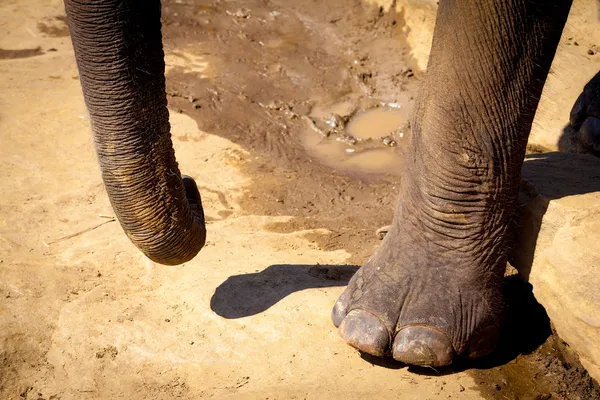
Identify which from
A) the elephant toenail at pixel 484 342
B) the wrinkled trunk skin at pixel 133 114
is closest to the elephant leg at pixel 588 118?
the elephant toenail at pixel 484 342

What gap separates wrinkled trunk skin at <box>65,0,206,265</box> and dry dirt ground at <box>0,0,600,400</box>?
66 cm

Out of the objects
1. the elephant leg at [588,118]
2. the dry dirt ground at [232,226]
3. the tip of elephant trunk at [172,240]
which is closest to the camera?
the tip of elephant trunk at [172,240]

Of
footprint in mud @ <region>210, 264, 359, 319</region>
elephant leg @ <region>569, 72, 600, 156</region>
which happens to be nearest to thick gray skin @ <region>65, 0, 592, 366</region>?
footprint in mud @ <region>210, 264, 359, 319</region>

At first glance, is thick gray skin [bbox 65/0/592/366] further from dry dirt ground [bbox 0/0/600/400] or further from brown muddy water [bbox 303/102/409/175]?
brown muddy water [bbox 303/102/409/175]

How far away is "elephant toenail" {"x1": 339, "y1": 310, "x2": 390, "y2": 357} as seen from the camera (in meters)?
2.75

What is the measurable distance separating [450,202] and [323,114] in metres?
2.90

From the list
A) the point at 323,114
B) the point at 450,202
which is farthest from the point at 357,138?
the point at 450,202

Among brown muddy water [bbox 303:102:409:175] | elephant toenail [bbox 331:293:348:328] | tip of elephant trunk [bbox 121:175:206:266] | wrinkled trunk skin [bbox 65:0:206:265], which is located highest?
wrinkled trunk skin [bbox 65:0:206:265]

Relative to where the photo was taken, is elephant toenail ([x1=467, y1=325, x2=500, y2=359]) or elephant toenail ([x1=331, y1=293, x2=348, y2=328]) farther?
elephant toenail ([x1=331, y1=293, x2=348, y2=328])

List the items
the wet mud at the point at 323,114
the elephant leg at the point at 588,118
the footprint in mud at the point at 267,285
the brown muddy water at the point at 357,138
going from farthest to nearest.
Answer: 1. the brown muddy water at the point at 357,138
2. the elephant leg at the point at 588,118
3. the footprint in mud at the point at 267,285
4. the wet mud at the point at 323,114

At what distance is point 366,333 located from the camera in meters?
2.78

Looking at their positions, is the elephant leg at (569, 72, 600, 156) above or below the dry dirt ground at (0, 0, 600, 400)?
above

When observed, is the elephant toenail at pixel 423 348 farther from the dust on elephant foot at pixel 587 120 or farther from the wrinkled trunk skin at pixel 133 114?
the dust on elephant foot at pixel 587 120

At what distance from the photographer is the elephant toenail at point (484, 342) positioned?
2807mm
